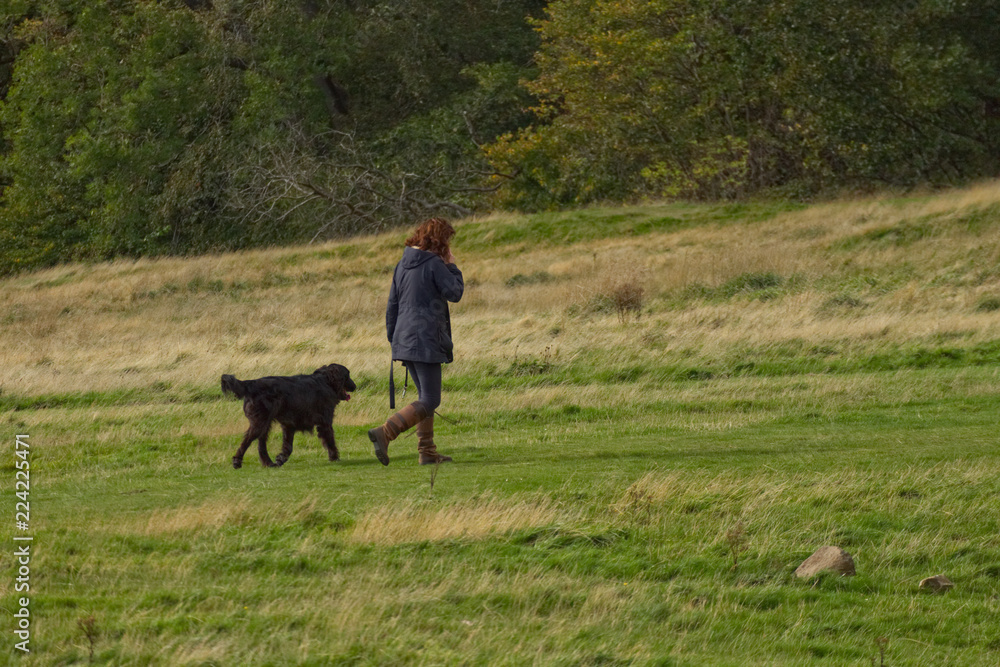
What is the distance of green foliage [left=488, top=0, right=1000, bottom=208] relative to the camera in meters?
33.3

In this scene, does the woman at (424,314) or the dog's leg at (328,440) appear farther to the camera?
the dog's leg at (328,440)

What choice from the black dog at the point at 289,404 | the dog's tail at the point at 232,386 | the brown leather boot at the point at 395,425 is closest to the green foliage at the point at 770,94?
the black dog at the point at 289,404

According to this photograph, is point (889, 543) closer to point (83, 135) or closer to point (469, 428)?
point (469, 428)

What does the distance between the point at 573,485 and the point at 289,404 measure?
9.40 ft

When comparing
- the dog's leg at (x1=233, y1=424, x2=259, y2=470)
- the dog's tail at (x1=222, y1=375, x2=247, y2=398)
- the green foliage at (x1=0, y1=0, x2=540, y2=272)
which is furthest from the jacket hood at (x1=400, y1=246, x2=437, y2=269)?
the green foliage at (x1=0, y1=0, x2=540, y2=272)

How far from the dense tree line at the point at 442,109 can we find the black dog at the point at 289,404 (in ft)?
82.5

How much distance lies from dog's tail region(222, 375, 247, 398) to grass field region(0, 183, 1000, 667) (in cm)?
72

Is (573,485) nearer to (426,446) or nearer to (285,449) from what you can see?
(426,446)

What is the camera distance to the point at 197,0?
49438mm

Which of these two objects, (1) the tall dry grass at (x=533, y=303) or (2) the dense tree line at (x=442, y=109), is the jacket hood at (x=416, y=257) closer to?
(1) the tall dry grass at (x=533, y=303)

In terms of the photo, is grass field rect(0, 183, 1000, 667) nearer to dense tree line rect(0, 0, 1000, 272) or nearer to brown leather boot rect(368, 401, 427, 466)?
brown leather boot rect(368, 401, 427, 466)

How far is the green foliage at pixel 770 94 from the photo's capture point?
33312mm

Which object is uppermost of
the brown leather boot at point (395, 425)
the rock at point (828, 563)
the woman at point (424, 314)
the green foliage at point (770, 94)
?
the green foliage at point (770, 94)

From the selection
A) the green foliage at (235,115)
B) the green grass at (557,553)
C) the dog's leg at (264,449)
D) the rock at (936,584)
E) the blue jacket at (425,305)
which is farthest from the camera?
the green foliage at (235,115)
